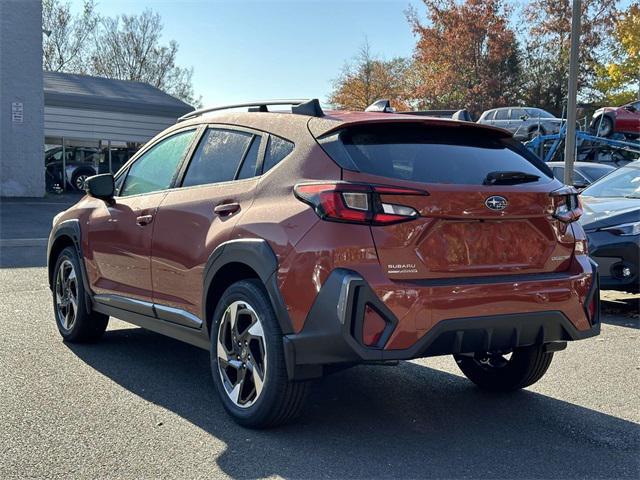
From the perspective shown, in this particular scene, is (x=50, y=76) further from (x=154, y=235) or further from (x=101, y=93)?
(x=154, y=235)

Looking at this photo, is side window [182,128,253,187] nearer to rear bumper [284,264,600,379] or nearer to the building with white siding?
rear bumper [284,264,600,379]

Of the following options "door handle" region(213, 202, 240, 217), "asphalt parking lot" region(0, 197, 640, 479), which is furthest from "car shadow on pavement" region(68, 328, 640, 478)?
Answer: "door handle" region(213, 202, 240, 217)

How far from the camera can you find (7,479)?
3.46m

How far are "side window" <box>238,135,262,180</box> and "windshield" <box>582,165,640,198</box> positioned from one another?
5.58 m

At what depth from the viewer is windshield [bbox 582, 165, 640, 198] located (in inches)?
343

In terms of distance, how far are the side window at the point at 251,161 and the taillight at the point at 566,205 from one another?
1.73m

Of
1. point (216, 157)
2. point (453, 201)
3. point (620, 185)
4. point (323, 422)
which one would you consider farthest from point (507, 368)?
point (620, 185)

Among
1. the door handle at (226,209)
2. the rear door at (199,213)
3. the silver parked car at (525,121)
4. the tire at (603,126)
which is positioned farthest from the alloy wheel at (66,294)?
the silver parked car at (525,121)

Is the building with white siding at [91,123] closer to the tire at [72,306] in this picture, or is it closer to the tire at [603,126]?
the tire at [603,126]

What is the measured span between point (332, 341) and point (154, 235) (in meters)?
1.94

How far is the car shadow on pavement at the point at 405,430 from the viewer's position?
12.0 ft

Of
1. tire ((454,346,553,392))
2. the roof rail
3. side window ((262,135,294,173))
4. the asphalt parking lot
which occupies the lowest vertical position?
the asphalt parking lot

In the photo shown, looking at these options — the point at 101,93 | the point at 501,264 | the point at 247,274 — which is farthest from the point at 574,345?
the point at 101,93

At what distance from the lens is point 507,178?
4.07 m
